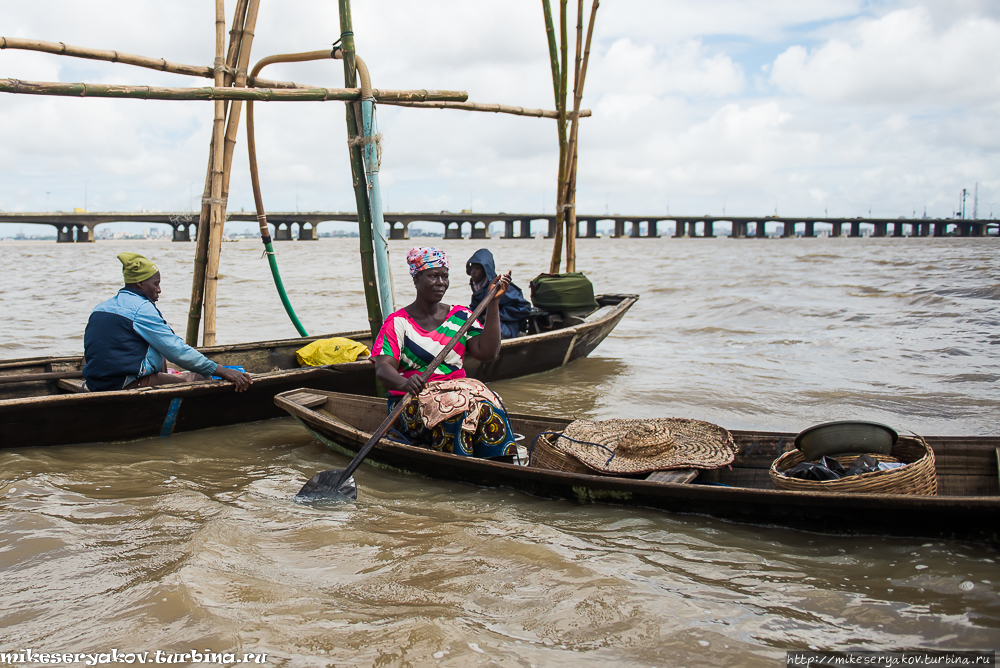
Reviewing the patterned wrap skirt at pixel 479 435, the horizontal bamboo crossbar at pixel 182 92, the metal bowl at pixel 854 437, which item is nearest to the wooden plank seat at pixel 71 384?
the horizontal bamboo crossbar at pixel 182 92

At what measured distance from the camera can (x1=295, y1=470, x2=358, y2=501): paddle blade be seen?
382cm

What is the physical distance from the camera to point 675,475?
3.60 meters

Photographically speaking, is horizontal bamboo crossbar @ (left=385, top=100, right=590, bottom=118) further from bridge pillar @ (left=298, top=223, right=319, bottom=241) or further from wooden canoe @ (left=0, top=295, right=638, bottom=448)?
bridge pillar @ (left=298, top=223, right=319, bottom=241)

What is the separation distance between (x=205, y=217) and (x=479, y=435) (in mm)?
3681

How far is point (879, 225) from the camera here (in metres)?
87.2

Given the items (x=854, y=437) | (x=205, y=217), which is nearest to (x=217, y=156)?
(x=205, y=217)

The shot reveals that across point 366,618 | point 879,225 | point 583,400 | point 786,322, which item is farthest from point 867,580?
point 879,225

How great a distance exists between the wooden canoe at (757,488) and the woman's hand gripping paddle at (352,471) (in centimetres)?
21

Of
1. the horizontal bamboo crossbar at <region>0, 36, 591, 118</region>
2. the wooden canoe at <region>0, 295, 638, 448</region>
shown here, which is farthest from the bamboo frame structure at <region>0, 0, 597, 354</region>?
the wooden canoe at <region>0, 295, 638, 448</region>

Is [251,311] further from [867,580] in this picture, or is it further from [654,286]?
[867,580]

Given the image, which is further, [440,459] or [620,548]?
[440,459]

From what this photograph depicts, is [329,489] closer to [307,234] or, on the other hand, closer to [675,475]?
[675,475]

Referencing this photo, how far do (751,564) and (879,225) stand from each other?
3816 inches

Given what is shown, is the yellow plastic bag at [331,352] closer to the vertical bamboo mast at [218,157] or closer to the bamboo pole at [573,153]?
the vertical bamboo mast at [218,157]
